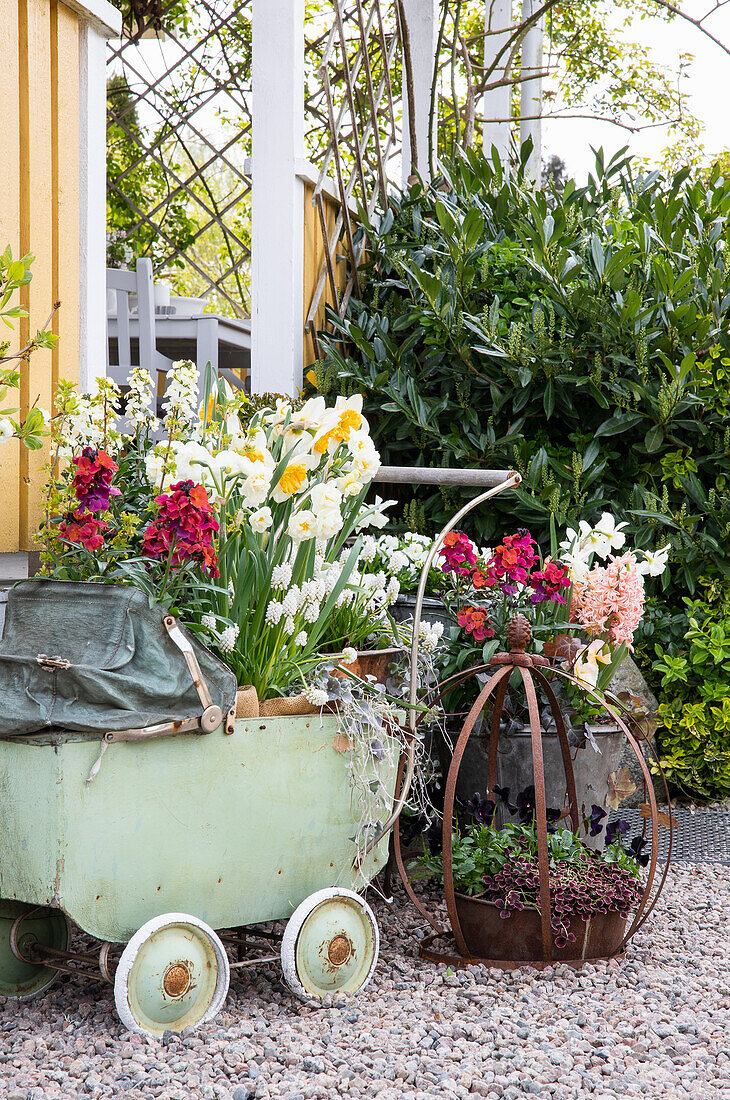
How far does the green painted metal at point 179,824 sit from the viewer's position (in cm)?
148

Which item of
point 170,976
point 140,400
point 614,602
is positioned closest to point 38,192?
point 140,400

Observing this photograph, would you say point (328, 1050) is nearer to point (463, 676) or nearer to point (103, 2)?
point (463, 676)

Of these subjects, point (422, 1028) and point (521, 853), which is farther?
point (521, 853)

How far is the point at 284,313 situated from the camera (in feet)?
10.6

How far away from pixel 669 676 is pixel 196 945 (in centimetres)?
199

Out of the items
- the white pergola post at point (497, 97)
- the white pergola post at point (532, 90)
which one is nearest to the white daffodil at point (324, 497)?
the white pergola post at point (497, 97)

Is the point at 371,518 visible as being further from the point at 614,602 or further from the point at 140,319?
the point at 140,319

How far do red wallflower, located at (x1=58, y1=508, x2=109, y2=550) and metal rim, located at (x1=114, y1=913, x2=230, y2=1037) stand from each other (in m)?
0.59

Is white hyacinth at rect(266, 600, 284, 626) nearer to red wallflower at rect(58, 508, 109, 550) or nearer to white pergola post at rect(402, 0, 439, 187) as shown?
red wallflower at rect(58, 508, 109, 550)

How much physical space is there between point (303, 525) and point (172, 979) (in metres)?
0.75

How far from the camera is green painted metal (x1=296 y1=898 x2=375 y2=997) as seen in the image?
1.71m

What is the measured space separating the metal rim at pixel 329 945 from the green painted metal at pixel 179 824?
0.05 m

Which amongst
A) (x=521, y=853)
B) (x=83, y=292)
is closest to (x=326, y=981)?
(x=521, y=853)

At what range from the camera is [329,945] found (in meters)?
1.74
